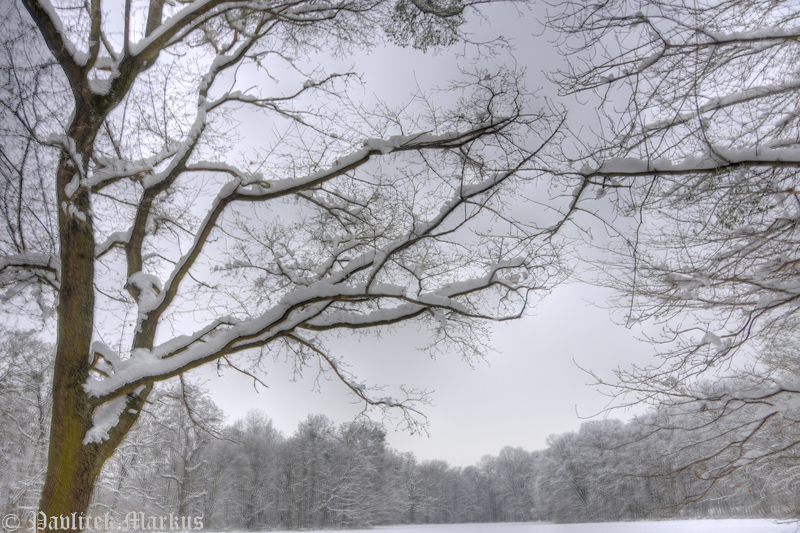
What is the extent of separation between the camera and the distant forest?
10984mm

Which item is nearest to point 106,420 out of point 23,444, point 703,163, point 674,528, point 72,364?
point 72,364

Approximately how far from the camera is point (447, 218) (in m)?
4.23

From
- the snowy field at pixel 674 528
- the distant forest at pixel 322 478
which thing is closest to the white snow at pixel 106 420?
the distant forest at pixel 322 478

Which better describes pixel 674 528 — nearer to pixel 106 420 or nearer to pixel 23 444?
pixel 106 420

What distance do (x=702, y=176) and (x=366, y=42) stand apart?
13.4ft

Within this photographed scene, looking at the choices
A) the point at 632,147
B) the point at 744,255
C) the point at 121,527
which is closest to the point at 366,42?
the point at 632,147

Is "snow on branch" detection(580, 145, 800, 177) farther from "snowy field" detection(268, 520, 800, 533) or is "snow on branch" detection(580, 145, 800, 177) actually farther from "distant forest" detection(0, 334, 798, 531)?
"snowy field" detection(268, 520, 800, 533)

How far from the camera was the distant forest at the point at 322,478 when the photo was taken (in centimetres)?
1098

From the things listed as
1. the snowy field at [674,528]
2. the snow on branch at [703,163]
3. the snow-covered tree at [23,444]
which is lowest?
the snowy field at [674,528]

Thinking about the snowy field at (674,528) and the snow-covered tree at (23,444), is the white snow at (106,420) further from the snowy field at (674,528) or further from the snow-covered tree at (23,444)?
the snowy field at (674,528)

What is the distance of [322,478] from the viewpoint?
88.3 feet

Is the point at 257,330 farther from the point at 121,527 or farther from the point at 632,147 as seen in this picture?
the point at 121,527

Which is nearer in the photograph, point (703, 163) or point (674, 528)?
point (703, 163)

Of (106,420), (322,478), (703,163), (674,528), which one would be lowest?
(674,528)
